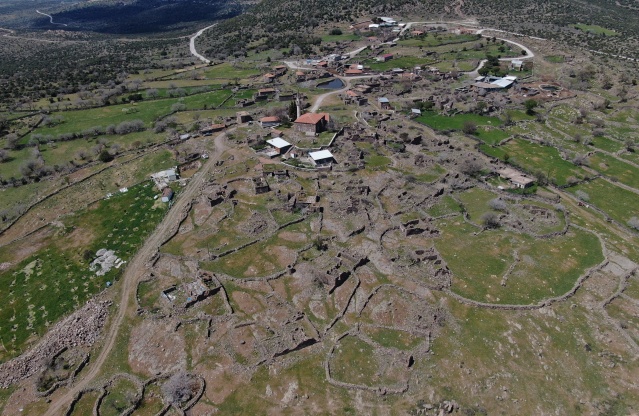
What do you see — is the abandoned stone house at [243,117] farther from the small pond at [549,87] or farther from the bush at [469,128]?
the small pond at [549,87]

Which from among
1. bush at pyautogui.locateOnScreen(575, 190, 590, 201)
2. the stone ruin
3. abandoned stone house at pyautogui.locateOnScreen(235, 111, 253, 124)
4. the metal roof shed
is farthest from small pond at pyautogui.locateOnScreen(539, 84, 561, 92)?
the stone ruin

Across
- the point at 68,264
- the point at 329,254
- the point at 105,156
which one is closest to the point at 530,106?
the point at 329,254

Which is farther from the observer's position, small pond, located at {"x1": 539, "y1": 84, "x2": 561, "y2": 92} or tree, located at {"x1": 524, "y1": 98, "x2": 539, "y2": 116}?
small pond, located at {"x1": 539, "y1": 84, "x2": 561, "y2": 92}

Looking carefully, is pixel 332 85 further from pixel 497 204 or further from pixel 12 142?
pixel 12 142

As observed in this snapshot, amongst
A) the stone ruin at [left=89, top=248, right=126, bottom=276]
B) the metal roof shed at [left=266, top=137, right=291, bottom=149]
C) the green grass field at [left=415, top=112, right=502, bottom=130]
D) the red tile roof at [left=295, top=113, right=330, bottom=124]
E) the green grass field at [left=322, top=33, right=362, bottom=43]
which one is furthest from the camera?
the green grass field at [left=322, top=33, right=362, bottom=43]

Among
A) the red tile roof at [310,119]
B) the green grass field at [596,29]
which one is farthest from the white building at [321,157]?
the green grass field at [596,29]

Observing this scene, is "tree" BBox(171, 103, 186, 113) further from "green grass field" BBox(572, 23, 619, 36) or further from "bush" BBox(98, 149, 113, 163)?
"green grass field" BBox(572, 23, 619, 36)
